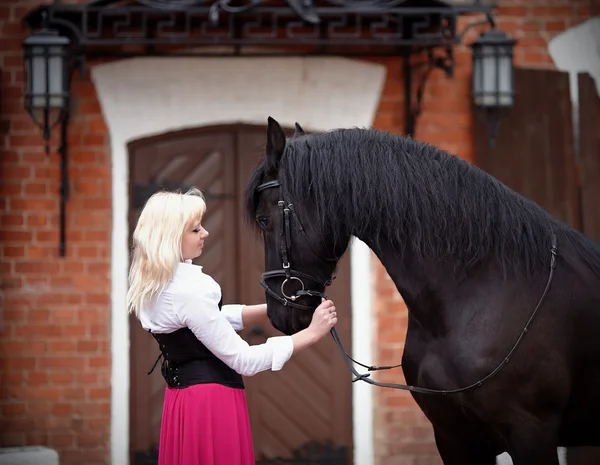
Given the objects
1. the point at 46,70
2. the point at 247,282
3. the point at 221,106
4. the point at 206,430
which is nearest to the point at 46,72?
the point at 46,70

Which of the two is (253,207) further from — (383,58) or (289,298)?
(383,58)

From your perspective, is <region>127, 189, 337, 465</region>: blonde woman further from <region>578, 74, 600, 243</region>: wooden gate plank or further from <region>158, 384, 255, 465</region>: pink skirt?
<region>578, 74, 600, 243</region>: wooden gate plank

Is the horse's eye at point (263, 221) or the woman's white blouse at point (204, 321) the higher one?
the horse's eye at point (263, 221)

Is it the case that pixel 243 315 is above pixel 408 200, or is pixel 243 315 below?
below

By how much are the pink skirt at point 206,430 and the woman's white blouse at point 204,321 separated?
133 mm

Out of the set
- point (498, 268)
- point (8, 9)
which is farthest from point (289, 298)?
point (8, 9)

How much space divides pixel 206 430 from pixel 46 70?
319cm

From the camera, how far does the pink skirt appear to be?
10.6 ft

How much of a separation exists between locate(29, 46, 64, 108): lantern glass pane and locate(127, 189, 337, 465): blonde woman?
266 cm

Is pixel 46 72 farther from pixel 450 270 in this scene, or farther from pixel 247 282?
pixel 450 270

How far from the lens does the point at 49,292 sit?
6.08m

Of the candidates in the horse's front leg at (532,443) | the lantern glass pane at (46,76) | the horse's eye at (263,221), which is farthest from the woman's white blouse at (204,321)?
the lantern glass pane at (46,76)

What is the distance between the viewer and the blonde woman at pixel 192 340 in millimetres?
3166

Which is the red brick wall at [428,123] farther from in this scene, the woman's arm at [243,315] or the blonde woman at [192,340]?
the blonde woman at [192,340]
